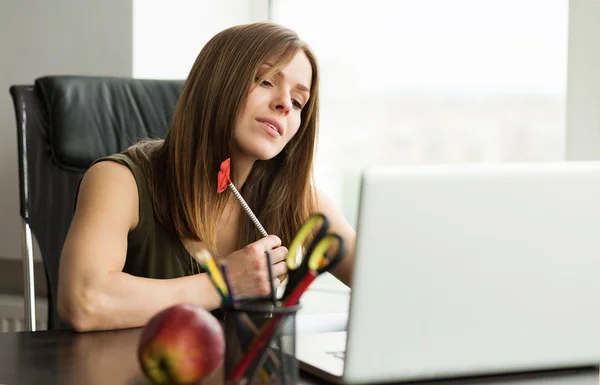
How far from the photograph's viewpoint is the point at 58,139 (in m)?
2.04

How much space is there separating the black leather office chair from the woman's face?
60 centimetres

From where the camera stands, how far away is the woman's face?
158cm

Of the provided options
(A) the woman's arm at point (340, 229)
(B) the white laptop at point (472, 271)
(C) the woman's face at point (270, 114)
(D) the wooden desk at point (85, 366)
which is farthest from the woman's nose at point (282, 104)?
(B) the white laptop at point (472, 271)

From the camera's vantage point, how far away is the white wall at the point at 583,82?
6.38 feet

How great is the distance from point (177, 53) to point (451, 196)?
6.21 ft

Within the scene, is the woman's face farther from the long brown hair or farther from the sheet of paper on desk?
the sheet of paper on desk

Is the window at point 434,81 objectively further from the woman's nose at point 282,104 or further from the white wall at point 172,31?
the woman's nose at point 282,104

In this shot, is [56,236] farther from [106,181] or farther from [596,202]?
[596,202]

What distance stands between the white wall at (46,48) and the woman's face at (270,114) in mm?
1020

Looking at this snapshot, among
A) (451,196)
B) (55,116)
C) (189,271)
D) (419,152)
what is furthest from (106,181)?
(419,152)

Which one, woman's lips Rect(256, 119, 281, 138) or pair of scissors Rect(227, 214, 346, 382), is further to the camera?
woman's lips Rect(256, 119, 281, 138)

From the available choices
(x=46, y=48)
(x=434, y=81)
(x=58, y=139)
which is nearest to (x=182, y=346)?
(x=58, y=139)

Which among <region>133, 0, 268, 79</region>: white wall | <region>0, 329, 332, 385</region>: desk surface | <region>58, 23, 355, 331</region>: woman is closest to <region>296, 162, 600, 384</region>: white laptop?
<region>0, 329, 332, 385</region>: desk surface

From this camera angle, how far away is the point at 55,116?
2039 mm
